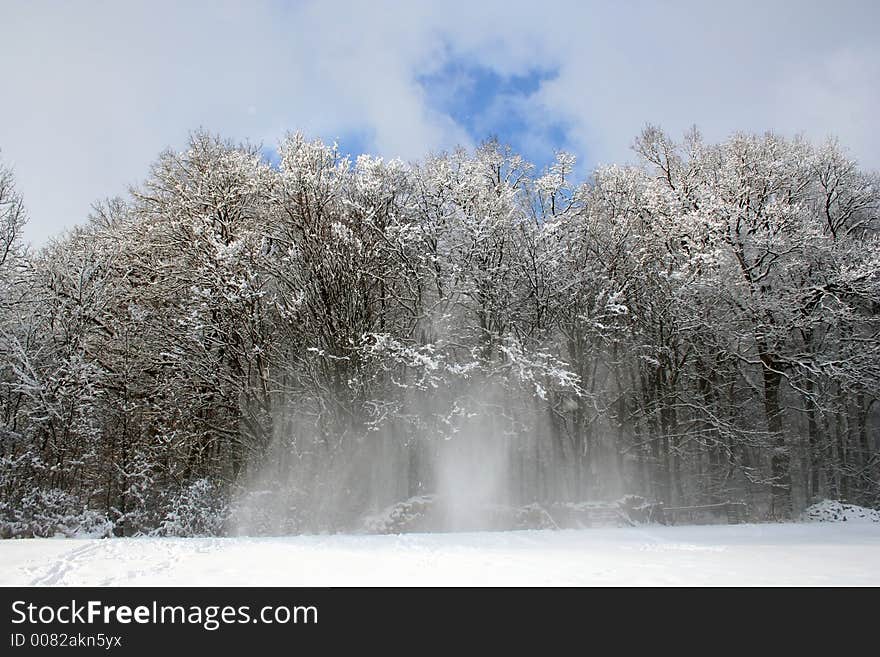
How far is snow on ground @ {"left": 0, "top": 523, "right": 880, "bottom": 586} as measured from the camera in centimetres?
593

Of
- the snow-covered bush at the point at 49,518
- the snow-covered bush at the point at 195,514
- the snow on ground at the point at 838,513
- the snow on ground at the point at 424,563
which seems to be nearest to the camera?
the snow on ground at the point at 424,563

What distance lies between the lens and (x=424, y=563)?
7121 mm

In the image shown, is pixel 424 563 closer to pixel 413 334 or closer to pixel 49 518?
pixel 49 518

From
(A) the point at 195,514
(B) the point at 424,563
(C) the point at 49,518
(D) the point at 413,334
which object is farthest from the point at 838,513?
(C) the point at 49,518

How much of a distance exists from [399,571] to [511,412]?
41.2 ft

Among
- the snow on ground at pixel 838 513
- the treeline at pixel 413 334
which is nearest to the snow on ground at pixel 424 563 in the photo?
the treeline at pixel 413 334

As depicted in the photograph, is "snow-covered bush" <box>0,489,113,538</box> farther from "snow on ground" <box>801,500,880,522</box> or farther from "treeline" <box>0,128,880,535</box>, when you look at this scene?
A: "snow on ground" <box>801,500,880,522</box>

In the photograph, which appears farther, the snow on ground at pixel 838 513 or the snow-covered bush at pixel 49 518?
the snow on ground at pixel 838 513

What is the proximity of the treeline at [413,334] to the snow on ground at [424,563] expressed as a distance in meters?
6.94

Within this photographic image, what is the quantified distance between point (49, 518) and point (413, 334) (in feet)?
34.9
